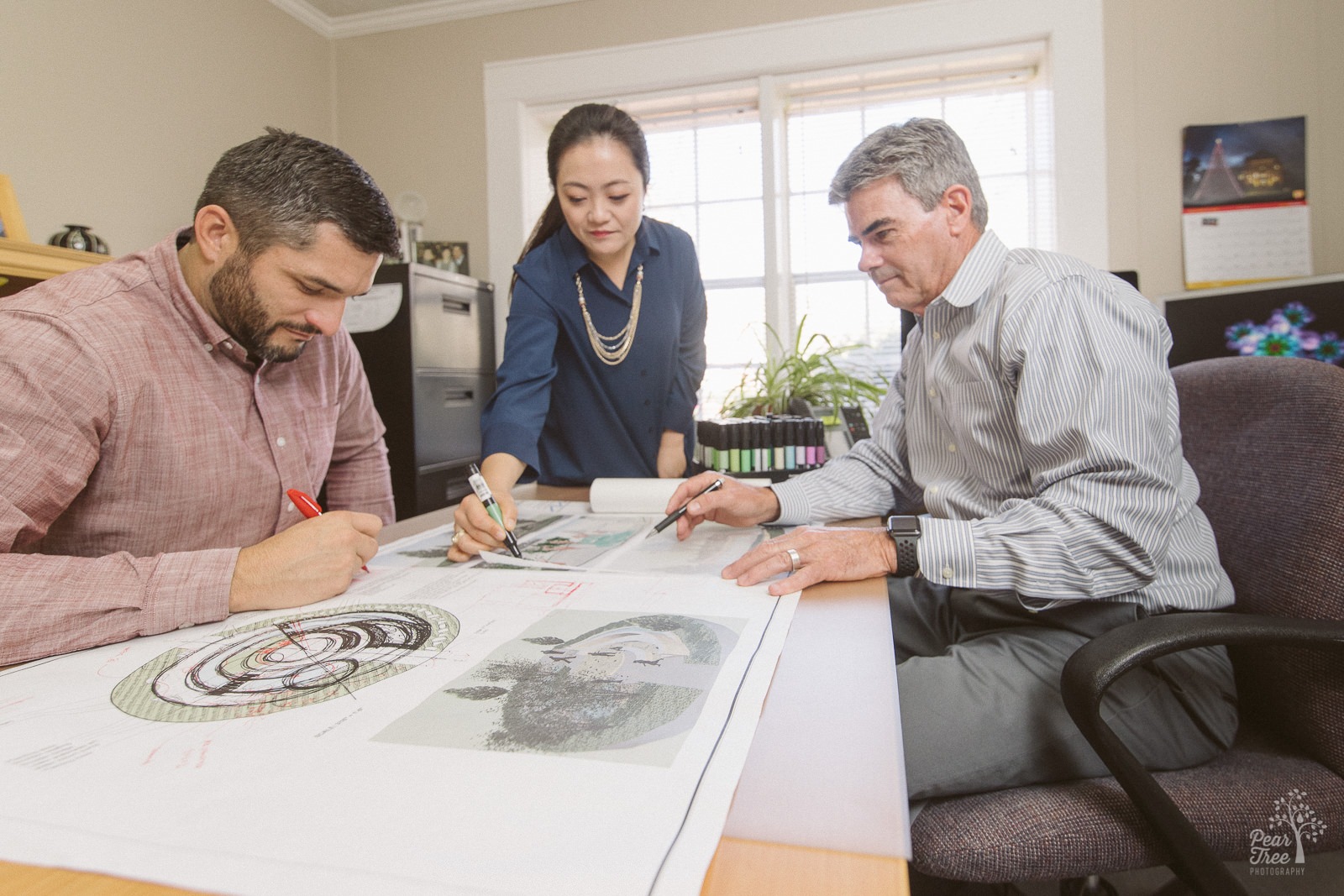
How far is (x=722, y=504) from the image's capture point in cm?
113

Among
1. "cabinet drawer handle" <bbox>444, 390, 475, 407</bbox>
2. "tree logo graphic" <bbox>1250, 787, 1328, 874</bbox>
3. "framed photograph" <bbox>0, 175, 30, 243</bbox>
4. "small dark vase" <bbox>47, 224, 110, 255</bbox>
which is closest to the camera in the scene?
"tree logo graphic" <bbox>1250, 787, 1328, 874</bbox>

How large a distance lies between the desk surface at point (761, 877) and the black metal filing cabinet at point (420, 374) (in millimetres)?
2363

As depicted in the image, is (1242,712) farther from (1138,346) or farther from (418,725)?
(418,725)

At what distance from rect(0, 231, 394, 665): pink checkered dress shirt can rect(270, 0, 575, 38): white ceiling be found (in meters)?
2.79

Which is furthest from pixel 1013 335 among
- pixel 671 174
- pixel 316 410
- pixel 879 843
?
pixel 671 174

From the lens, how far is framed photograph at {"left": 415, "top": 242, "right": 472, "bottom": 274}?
334cm

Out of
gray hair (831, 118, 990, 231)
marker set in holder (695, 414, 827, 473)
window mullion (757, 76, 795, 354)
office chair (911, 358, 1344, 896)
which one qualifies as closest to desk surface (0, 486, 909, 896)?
office chair (911, 358, 1344, 896)

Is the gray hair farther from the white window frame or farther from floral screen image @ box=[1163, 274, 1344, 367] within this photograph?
the white window frame

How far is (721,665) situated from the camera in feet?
1.94

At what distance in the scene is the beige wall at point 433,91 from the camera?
2443 millimetres

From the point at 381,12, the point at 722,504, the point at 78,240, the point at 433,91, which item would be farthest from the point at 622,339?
the point at 381,12

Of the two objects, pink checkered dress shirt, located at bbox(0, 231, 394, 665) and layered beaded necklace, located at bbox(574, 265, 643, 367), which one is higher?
layered beaded necklace, located at bbox(574, 265, 643, 367)

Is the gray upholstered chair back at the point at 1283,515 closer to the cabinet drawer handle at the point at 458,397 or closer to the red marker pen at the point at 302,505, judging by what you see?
the red marker pen at the point at 302,505

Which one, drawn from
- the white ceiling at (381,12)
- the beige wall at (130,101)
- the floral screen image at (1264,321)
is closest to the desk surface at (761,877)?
the floral screen image at (1264,321)
